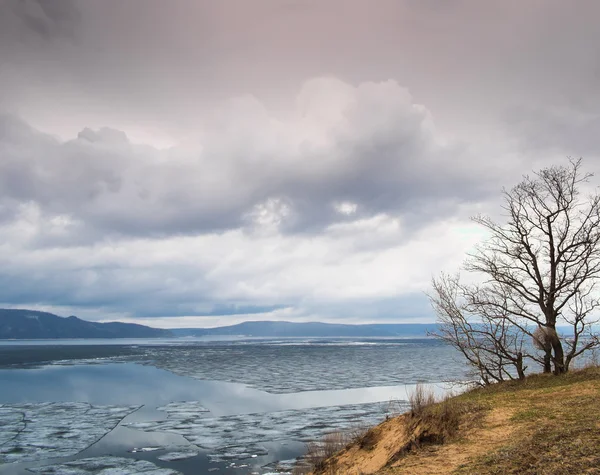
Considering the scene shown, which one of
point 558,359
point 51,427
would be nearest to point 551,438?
point 558,359

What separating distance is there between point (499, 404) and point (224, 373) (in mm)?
44296

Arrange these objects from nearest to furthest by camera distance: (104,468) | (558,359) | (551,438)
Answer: (551,438)
(104,468)
(558,359)

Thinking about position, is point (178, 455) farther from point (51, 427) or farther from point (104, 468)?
point (51, 427)

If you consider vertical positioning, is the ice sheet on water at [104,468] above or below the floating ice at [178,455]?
above

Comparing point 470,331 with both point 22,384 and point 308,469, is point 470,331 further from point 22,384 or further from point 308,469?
point 22,384

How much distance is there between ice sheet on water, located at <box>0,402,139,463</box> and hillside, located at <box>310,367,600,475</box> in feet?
41.9

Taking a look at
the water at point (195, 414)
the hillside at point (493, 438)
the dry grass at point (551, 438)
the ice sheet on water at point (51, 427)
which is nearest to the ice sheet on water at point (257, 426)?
the water at point (195, 414)

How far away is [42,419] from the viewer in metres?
27.0

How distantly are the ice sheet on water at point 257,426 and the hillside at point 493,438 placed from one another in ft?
23.8

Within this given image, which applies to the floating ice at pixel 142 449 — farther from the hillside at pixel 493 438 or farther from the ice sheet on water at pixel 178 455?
the hillside at pixel 493 438

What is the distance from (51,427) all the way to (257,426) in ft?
35.1

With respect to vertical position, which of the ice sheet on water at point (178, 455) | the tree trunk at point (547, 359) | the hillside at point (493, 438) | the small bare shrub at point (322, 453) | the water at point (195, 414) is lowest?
the water at point (195, 414)

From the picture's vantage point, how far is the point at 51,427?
24547 millimetres

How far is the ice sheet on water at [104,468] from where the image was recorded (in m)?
16.6
